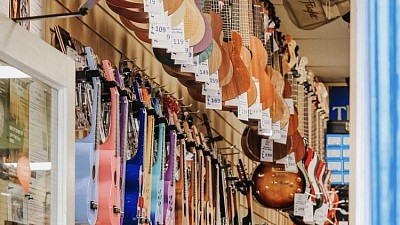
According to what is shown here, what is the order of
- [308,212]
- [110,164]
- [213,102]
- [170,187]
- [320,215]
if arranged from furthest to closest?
[320,215] → [308,212] → [213,102] → [170,187] → [110,164]

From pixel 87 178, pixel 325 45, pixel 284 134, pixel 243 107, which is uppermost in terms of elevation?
pixel 325 45

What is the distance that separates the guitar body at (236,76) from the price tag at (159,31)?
1301mm

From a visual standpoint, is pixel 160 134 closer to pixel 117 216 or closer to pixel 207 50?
pixel 207 50

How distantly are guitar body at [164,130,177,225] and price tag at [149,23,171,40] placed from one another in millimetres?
1076

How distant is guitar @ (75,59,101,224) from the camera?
3156 millimetres

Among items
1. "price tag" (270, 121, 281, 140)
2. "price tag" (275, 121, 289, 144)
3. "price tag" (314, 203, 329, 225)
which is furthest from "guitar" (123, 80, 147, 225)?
"price tag" (314, 203, 329, 225)

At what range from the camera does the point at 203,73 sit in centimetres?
415

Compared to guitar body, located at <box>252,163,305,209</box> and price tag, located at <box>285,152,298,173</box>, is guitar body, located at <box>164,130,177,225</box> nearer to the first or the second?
price tag, located at <box>285,152,298,173</box>

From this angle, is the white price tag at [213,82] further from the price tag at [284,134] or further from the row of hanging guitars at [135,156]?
the price tag at [284,134]

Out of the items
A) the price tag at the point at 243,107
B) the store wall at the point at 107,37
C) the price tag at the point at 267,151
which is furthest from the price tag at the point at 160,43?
the price tag at the point at 267,151

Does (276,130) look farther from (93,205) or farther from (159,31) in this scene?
(93,205)

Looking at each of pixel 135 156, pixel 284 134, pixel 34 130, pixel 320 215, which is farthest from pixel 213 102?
pixel 320 215

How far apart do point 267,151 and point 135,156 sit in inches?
118

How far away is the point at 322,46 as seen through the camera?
395 inches
